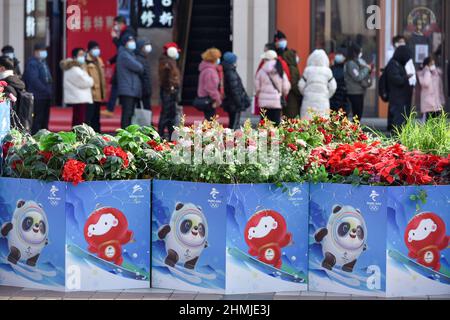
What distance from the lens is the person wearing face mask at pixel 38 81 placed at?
19.5 metres

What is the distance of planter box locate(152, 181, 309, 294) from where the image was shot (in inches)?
320

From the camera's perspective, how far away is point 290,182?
324 inches

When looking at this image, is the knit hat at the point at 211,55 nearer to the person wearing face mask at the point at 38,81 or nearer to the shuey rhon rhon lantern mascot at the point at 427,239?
the person wearing face mask at the point at 38,81

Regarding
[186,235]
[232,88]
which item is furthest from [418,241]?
[232,88]

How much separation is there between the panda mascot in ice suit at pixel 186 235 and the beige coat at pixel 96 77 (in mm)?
12413

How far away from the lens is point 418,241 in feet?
26.7

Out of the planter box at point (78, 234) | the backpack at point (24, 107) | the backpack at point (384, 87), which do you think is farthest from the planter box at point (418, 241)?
the backpack at point (384, 87)

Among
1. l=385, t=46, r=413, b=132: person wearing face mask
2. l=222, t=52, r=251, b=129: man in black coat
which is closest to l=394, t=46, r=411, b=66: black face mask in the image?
l=385, t=46, r=413, b=132: person wearing face mask

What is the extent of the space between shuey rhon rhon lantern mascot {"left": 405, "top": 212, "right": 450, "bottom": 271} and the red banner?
19.7 m

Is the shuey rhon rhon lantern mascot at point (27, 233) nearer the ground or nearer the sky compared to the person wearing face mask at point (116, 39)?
nearer the ground

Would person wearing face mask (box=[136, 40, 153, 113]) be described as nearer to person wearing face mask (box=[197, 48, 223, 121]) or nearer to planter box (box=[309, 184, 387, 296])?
person wearing face mask (box=[197, 48, 223, 121])

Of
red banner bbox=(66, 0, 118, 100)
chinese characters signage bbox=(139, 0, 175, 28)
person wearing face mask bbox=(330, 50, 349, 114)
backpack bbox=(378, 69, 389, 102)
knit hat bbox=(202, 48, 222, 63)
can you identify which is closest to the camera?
knit hat bbox=(202, 48, 222, 63)

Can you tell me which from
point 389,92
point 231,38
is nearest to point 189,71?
point 231,38
